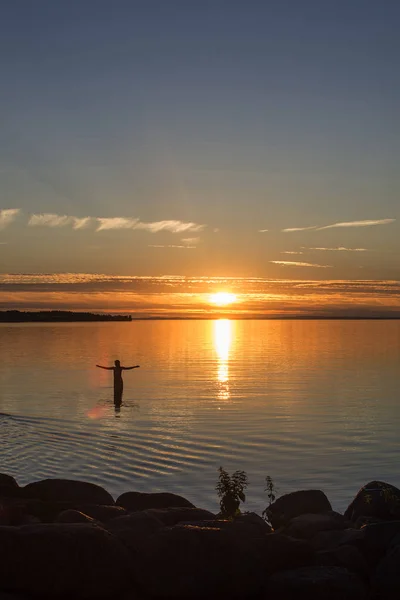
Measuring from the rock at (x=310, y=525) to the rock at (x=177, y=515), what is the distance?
72.5 inches

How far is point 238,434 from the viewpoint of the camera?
36375mm

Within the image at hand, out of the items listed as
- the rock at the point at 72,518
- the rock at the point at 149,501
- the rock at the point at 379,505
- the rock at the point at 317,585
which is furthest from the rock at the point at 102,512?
the rock at the point at 379,505

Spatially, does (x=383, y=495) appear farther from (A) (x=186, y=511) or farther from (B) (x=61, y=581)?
(B) (x=61, y=581)

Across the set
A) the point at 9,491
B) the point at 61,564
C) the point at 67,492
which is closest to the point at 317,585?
the point at 61,564

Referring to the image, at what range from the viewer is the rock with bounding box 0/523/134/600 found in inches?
486

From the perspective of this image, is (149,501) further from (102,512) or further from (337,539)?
(337,539)

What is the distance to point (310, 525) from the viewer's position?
16094mm

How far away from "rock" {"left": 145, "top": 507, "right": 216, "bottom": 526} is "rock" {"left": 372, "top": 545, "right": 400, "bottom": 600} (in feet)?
12.8

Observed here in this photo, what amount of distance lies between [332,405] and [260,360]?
1819 inches

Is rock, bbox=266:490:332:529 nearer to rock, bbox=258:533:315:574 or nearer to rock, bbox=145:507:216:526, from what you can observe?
rock, bbox=145:507:216:526

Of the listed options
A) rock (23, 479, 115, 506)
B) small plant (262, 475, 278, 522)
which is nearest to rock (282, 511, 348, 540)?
small plant (262, 475, 278, 522)

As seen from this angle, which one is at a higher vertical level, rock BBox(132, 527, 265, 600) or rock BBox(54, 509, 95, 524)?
rock BBox(54, 509, 95, 524)

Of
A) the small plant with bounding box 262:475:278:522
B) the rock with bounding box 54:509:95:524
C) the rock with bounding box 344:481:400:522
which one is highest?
the rock with bounding box 54:509:95:524

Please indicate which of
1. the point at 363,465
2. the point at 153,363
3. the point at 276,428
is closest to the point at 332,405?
the point at 276,428
